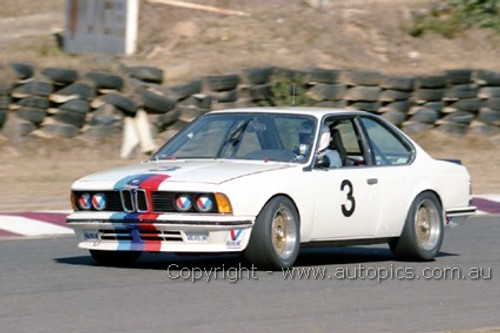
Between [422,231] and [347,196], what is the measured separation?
3.43ft

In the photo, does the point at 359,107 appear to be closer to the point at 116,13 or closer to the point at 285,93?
the point at 285,93

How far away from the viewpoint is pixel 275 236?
8.73m

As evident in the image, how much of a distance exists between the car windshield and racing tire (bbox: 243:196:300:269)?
560 mm

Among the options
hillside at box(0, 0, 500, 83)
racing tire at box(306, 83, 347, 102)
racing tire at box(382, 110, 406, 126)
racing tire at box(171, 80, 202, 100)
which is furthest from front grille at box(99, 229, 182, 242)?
racing tire at box(382, 110, 406, 126)

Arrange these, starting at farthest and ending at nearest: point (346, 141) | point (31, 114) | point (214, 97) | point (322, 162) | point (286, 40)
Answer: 1. point (286, 40)
2. point (214, 97)
3. point (31, 114)
4. point (346, 141)
5. point (322, 162)

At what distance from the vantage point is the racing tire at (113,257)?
9.16 meters

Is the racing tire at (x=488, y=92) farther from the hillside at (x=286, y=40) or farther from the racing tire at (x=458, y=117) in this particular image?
the hillside at (x=286, y=40)

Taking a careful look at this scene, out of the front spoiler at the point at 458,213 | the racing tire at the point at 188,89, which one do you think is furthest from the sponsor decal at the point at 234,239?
the racing tire at the point at 188,89

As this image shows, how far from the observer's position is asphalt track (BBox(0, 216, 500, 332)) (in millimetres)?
6875

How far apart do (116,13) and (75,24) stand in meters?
0.75

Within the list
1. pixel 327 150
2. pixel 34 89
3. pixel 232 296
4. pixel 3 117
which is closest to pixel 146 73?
pixel 34 89

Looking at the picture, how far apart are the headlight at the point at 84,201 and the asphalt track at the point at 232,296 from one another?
0.46 m

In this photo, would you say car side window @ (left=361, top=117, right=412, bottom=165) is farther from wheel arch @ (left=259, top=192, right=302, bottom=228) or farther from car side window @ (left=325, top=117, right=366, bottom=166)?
wheel arch @ (left=259, top=192, right=302, bottom=228)

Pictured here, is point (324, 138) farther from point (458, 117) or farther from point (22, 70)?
point (458, 117)
